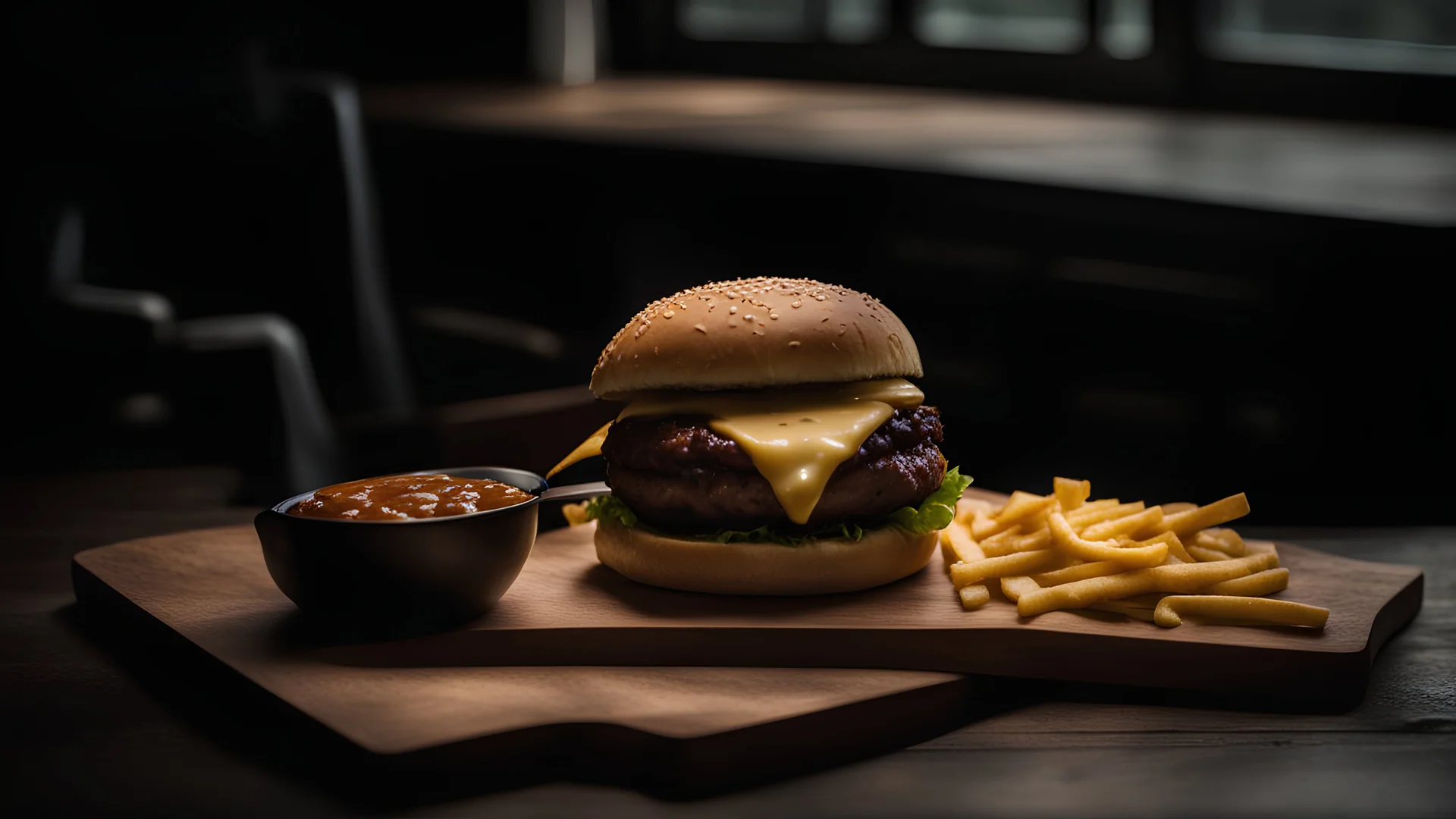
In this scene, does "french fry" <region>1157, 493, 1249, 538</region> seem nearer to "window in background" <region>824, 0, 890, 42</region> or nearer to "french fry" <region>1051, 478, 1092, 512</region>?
"french fry" <region>1051, 478, 1092, 512</region>

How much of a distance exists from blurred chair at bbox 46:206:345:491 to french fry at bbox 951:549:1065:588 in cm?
256

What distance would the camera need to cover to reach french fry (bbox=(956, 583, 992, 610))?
2.31m

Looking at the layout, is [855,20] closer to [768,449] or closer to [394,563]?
[768,449]

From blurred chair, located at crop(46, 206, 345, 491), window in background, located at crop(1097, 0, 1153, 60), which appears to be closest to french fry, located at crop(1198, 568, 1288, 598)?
blurred chair, located at crop(46, 206, 345, 491)

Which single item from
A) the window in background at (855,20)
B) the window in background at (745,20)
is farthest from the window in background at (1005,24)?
the window in background at (745,20)

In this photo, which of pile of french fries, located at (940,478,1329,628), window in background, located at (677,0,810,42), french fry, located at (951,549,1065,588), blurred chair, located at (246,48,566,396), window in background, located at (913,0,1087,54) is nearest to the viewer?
pile of french fries, located at (940,478,1329,628)

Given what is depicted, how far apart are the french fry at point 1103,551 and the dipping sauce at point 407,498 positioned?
2.89ft

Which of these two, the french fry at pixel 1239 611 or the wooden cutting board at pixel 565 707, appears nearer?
the wooden cutting board at pixel 565 707

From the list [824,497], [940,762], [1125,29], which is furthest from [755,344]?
[1125,29]

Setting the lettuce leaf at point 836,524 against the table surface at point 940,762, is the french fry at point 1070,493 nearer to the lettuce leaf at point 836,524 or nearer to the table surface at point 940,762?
the lettuce leaf at point 836,524

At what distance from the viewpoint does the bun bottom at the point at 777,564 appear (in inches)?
94.7

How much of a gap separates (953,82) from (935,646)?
18.4 ft

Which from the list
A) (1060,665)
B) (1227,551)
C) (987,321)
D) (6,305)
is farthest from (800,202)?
(1060,665)

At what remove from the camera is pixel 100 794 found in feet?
5.84
